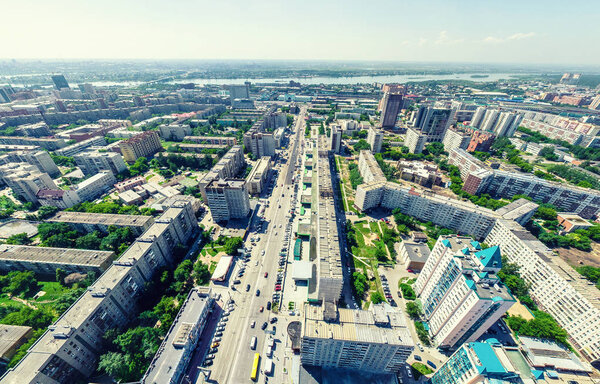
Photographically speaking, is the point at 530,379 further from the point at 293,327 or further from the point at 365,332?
the point at 293,327

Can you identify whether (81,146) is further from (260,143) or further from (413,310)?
(413,310)

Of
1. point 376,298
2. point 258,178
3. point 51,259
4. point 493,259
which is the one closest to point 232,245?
point 258,178

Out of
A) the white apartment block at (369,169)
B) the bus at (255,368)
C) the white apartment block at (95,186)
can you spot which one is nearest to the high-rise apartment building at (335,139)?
the white apartment block at (369,169)

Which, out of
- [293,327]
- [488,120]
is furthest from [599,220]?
[293,327]

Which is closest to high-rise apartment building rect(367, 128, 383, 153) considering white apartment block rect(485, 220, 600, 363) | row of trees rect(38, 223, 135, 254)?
white apartment block rect(485, 220, 600, 363)

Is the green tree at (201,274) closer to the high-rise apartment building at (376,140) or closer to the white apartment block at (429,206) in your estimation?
the white apartment block at (429,206)

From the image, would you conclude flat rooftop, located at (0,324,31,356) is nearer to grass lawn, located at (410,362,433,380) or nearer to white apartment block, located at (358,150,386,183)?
grass lawn, located at (410,362,433,380)
